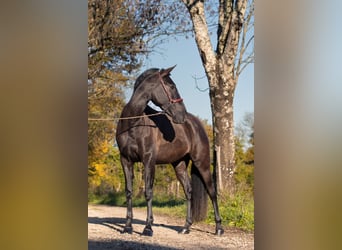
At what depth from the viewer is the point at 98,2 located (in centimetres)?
329

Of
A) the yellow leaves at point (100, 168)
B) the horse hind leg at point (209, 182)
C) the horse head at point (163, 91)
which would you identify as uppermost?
the horse head at point (163, 91)

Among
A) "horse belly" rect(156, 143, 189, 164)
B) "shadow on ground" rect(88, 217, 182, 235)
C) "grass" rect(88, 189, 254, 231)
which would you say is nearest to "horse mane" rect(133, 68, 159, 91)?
"horse belly" rect(156, 143, 189, 164)

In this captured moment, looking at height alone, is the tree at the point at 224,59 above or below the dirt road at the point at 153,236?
above

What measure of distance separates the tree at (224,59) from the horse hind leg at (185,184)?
194 millimetres

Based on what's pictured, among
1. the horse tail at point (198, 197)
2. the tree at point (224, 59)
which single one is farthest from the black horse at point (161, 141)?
the tree at point (224, 59)

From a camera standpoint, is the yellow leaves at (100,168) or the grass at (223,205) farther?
the yellow leaves at (100,168)

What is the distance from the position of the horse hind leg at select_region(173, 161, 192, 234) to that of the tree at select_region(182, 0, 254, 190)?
0.19 meters

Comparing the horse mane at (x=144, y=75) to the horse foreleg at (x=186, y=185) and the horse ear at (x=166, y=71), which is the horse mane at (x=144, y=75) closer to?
the horse ear at (x=166, y=71)

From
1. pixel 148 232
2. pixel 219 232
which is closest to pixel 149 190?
pixel 148 232

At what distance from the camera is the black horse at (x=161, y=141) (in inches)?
127
